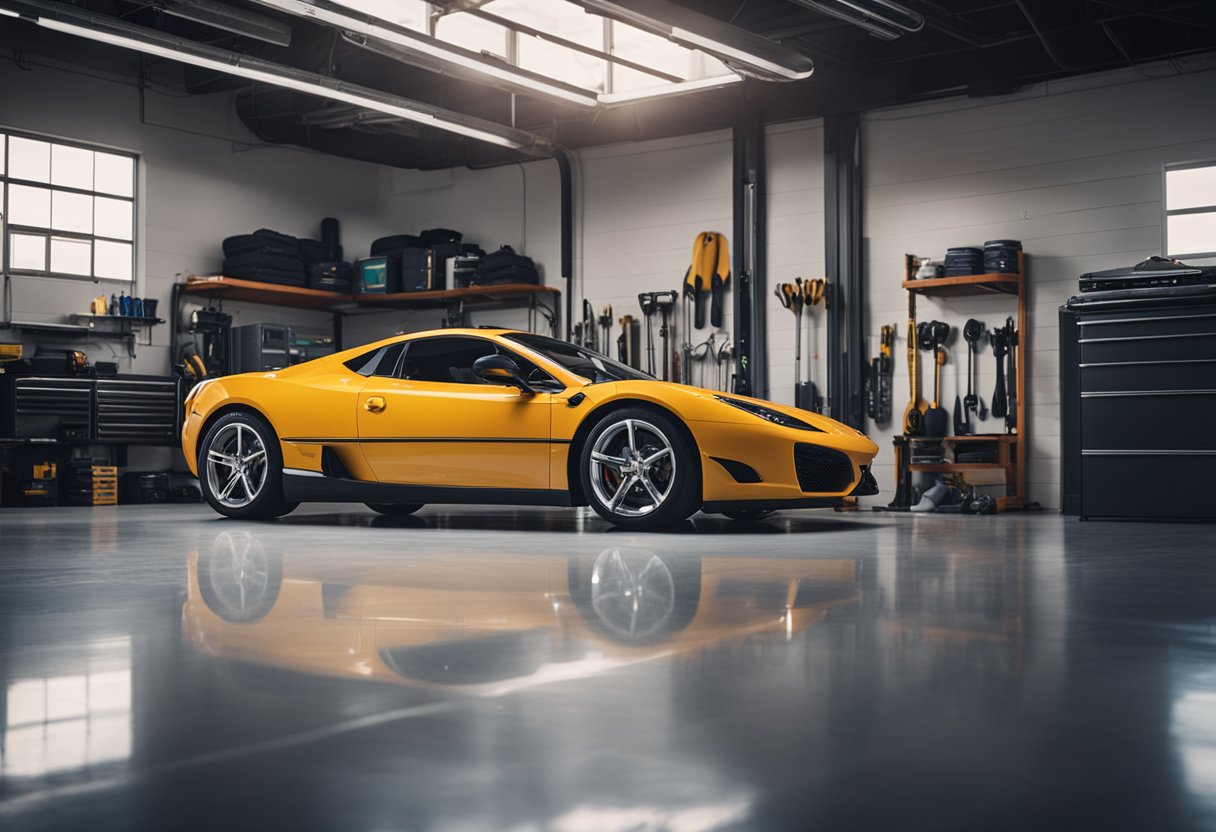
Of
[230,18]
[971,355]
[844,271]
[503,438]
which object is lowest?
[503,438]

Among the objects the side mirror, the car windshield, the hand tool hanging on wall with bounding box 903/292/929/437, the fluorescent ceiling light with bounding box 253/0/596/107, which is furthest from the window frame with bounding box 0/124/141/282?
the hand tool hanging on wall with bounding box 903/292/929/437

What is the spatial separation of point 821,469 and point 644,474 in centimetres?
95

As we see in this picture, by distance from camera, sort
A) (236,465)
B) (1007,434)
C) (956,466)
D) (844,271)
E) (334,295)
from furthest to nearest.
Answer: (334,295)
(844,271)
(1007,434)
(956,466)
(236,465)

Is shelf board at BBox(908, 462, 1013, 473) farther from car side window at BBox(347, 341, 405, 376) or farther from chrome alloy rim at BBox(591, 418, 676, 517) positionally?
car side window at BBox(347, 341, 405, 376)

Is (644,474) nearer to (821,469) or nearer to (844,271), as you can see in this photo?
(821,469)

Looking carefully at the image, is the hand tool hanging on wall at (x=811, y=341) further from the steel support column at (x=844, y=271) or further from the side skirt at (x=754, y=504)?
the side skirt at (x=754, y=504)

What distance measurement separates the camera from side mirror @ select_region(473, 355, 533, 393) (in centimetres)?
683

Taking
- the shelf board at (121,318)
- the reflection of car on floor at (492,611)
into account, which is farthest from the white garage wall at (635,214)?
the reflection of car on floor at (492,611)

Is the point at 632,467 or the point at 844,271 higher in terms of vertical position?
the point at 844,271

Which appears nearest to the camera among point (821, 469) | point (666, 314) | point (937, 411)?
point (821, 469)

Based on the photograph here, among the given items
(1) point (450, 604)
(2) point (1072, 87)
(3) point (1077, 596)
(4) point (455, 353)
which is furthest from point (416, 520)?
(2) point (1072, 87)

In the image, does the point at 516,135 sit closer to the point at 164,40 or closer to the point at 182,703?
the point at 164,40

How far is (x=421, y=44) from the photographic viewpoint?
30.0ft

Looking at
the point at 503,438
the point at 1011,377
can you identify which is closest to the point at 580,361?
the point at 503,438
